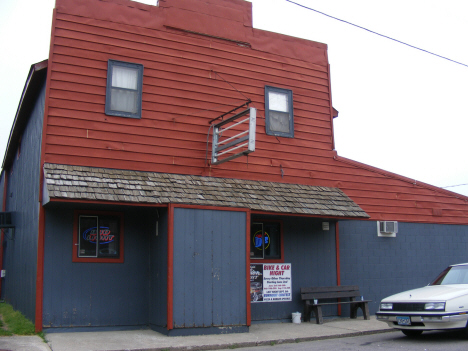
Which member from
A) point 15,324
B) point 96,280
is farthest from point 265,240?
point 15,324

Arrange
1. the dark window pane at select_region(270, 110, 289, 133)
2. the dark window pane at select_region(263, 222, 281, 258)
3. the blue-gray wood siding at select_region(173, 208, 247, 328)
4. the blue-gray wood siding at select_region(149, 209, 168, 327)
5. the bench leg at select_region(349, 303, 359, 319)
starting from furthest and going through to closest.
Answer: the dark window pane at select_region(270, 110, 289, 133) < the bench leg at select_region(349, 303, 359, 319) < the dark window pane at select_region(263, 222, 281, 258) < the blue-gray wood siding at select_region(149, 209, 168, 327) < the blue-gray wood siding at select_region(173, 208, 247, 328)

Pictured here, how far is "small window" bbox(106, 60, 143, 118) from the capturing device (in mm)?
11555

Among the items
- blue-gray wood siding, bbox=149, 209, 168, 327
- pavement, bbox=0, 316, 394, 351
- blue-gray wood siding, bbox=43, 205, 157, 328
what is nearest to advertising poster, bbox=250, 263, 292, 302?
pavement, bbox=0, 316, 394, 351

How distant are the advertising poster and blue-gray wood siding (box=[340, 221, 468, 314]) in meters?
1.92

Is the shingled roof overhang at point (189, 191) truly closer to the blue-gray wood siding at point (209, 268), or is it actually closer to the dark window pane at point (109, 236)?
the blue-gray wood siding at point (209, 268)

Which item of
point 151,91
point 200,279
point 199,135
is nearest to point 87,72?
point 151,91

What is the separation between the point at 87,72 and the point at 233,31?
13.6 ft

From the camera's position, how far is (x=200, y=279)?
10.4 meters

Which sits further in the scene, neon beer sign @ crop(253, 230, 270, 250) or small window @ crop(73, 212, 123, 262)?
neon beer sign @ crop(253, 230, 270, 250)

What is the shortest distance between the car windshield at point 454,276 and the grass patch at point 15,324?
8.29 meters

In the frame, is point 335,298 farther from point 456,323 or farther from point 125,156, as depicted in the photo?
point 125,156

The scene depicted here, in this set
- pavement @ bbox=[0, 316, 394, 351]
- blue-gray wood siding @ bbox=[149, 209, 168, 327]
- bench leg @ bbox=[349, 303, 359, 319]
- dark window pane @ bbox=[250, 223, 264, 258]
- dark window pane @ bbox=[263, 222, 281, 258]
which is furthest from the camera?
bench leg @ bbox=[349, 303, 359, 319]

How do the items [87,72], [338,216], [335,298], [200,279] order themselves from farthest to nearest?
[335,298] → [338,216] → [87,72] → [200,279]

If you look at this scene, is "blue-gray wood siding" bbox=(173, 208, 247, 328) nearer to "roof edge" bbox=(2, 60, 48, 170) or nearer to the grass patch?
the grass patch
